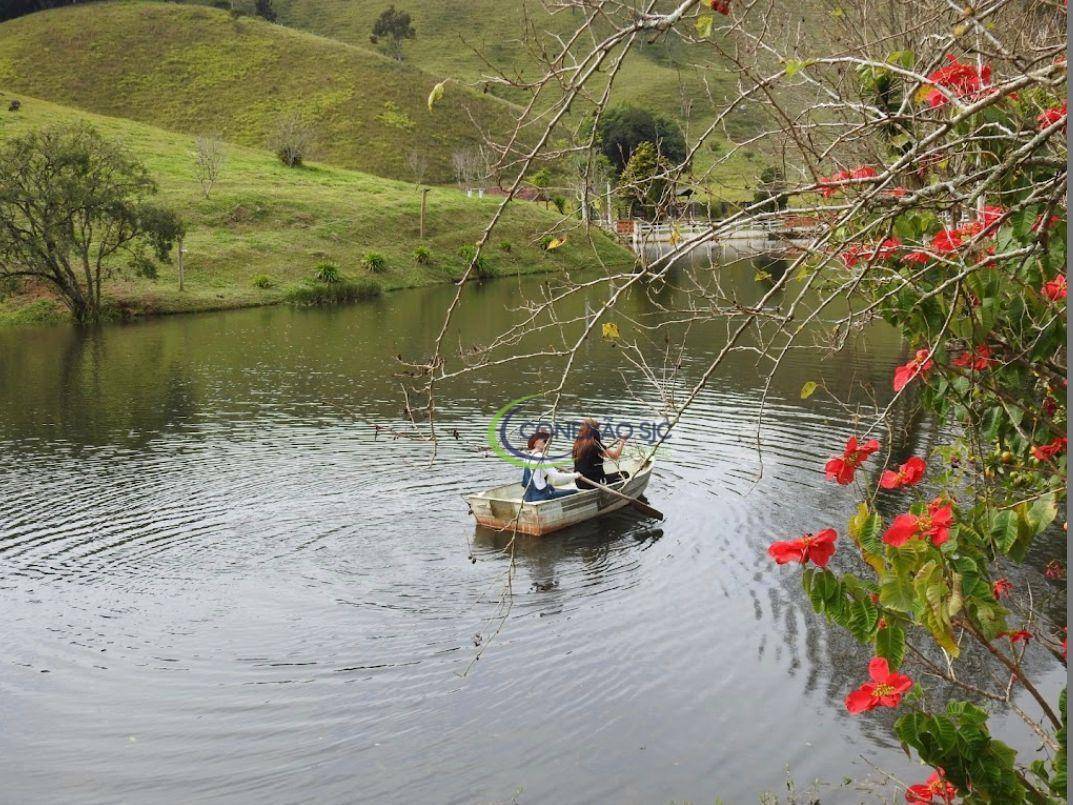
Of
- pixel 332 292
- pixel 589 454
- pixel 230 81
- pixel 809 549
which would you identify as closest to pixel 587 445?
pixel 589 454

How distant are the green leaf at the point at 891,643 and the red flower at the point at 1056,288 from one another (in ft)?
5.65

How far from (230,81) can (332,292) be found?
56359 mm

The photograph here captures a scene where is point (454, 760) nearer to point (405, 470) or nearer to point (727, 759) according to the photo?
point (727, 759)

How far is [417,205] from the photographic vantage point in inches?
2734

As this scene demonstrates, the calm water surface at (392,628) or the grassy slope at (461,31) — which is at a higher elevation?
the grassy slope at (461,31)

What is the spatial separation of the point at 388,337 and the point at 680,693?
28924 millimetres

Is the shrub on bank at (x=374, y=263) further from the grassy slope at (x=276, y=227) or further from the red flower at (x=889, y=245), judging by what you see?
the red flower at (x=889, y=245)

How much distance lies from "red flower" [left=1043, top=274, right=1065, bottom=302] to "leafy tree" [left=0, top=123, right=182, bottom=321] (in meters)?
43.8

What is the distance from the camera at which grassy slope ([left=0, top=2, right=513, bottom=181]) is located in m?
90.1

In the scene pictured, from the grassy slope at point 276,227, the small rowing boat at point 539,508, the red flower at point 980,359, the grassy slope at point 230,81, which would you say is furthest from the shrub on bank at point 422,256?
the red flower at point 980,359

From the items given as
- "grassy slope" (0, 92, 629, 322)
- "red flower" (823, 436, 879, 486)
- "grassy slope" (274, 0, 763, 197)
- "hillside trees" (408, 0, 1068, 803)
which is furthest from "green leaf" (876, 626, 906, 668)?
"grassy slope" (274, 0, 763, 197)

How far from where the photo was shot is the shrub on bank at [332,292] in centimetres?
5128

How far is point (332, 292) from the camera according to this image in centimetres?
5222
